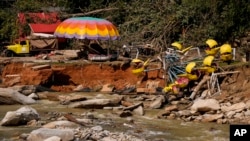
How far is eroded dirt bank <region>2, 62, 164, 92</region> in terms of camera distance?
21.0 m

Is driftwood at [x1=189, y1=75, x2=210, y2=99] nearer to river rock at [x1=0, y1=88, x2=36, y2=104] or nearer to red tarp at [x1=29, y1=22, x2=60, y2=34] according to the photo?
river rock at [x1=0, y1=88, x2=36, y2=104]

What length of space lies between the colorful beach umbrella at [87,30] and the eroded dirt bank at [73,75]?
1.17 m

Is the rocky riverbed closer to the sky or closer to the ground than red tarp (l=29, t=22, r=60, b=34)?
closer to the ground

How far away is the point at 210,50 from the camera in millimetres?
19500

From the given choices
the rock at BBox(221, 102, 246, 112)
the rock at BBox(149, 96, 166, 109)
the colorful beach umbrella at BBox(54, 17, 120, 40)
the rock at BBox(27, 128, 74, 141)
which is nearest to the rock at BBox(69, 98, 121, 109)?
the rock at BBox(149, 96, 166, 109)

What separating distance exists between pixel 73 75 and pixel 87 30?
1.95 m

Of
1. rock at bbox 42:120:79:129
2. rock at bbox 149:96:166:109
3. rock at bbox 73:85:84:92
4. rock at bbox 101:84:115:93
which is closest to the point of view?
rock at bbox 42:120:79:129

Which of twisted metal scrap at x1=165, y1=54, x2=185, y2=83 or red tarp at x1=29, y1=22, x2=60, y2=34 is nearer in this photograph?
twisted metal scrap at x1=165, y1=54, x2=185, y2=83

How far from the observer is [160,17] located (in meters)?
24.4

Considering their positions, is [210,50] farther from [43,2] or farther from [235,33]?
[43,2]

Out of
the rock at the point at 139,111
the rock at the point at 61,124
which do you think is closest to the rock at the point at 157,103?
the rock at the point at 139,111

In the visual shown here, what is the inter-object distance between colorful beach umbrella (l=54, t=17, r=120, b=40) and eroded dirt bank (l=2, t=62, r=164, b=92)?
3.83ft

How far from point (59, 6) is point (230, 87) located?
1350 cm

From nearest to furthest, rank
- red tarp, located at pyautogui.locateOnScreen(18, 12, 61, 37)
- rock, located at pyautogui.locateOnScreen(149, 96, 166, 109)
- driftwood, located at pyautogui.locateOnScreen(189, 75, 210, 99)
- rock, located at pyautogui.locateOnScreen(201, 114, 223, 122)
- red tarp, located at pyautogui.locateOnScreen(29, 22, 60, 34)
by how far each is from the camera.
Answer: rock, located at pyautogui.locateOnScreen(201, 114, 223, 122) → rock, located at pyautogui.locateOnScreen(149, 96, 166, 109) → driftwood, located at pyautogui.locateOnScreen(189, 75, 210, 99) → red tarp, located at pyautogui.locateOnScreen(29, 22, 60, 34) → red tarp, located at pyautogui.locateOnScreen(18, 12, 61, 37)
